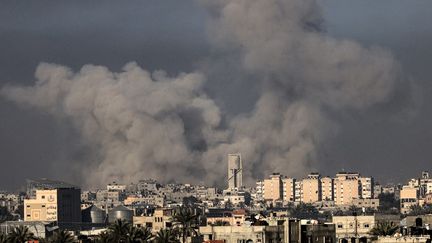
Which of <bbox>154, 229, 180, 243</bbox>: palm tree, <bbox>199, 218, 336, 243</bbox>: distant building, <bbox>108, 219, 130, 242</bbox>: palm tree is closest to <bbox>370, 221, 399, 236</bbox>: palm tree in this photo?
<bbox>154, 229, 180, 243</bbox>: palm tree

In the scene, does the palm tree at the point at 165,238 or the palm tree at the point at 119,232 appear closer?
the palm tree at the point at 165,238

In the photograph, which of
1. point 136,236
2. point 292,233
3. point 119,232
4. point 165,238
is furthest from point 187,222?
point 292,233

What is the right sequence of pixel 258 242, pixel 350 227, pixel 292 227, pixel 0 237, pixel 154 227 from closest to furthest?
1. pixel 292 227
2. pixel 258 242
3. pixel 0 237
4. pixel 350 227
5. pixel 154 227

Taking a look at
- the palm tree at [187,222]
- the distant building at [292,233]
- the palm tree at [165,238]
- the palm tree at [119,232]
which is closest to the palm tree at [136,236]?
the palm tree at [119,232]

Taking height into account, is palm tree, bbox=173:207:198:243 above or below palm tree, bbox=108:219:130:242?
above

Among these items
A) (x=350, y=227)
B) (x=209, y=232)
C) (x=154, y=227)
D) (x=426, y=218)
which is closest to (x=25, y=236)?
(x=209, y=232)

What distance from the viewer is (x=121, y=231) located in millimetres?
87750

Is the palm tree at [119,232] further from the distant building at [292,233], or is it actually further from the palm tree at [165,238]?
the distant building at [292,233]

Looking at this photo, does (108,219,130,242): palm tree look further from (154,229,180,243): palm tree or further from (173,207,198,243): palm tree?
(173,207,198,243): palm tree

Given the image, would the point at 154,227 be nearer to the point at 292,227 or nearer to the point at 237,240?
the point at 237,240

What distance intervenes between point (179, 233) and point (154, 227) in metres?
46.9

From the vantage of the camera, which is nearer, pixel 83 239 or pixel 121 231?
pixel 121 231

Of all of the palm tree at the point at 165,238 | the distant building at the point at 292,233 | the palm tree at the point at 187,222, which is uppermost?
the palm tree at the point at 187,222

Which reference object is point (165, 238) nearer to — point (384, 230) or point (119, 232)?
point (119, 232)
